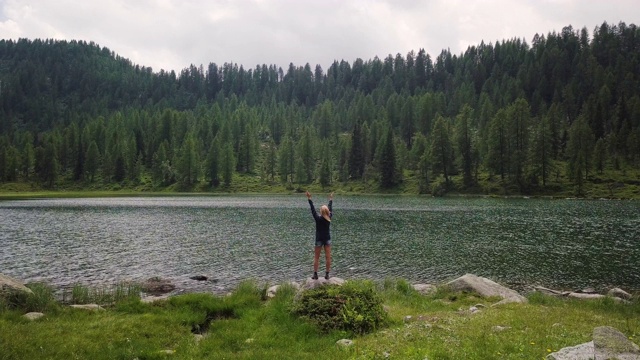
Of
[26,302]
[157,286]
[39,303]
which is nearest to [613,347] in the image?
[39,303]

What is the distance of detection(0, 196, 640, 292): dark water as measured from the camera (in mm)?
32469

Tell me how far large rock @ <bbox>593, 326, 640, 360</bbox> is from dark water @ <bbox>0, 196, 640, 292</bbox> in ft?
70.4

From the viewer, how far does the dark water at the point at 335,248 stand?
107ft

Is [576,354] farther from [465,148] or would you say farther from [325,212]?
[465,148]

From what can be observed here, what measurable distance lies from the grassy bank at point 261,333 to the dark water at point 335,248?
10781 mm

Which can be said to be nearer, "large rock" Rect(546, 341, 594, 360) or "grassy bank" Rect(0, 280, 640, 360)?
"large rock" Rect(546, 341, 594, 360)

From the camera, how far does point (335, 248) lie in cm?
4425

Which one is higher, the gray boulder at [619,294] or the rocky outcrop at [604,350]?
the rocky outcrop at [604,350]

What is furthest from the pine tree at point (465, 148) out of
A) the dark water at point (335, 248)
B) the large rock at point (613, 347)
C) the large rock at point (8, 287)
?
the large rock at point (613, 347)

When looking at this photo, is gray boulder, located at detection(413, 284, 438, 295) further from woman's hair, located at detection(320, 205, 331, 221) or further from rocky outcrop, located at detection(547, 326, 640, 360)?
rocky outcrop, located at detection(547, 326, 640, 360)

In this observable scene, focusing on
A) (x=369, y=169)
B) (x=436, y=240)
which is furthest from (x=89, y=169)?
(x=436, y=240)

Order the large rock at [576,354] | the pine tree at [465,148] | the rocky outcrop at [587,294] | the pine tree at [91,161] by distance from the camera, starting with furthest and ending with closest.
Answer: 1. the pine tree at [91,161]
2. the pine tree at [465,148]
3. the rocky outcrop at [587,294]
4. the large rock at [576,354]

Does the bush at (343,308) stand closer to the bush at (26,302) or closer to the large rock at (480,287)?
the large rock at (480,287)

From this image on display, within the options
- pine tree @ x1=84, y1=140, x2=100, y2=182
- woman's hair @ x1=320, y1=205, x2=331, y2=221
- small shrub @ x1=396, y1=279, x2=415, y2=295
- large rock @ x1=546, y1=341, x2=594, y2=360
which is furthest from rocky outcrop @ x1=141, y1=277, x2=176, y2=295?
pine tree @ x1=84, y1=140, x2=100, y2=182
